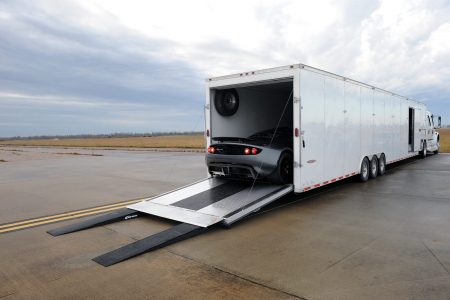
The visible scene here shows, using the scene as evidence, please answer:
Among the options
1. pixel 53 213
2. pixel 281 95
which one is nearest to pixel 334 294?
pixel 53 213

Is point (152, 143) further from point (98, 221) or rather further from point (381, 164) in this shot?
point (98, 221)

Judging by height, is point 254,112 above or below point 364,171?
above

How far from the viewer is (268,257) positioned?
458 centimetres

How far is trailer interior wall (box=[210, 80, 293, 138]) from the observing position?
8789 mm

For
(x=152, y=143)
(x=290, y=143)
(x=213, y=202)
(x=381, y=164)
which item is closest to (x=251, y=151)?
(x=213, y=202)

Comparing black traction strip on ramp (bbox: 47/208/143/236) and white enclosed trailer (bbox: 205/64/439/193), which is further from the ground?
white enclosed trailer (bbox: 205/64/439/193)

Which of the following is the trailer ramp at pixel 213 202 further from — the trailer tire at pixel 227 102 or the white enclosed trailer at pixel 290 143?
the trailer tire at pixel 227 102

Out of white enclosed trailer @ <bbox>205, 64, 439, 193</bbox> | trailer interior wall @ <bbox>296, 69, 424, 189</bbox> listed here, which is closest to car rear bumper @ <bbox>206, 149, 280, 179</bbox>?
white enclosed trailer @ <bbox>205, 64, 439, 193</bbox>

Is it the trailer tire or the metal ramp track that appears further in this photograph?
the trailer tire

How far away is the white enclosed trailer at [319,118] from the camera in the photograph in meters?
7.00

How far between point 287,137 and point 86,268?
553cm

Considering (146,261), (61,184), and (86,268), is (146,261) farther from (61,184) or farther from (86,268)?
(61,184)

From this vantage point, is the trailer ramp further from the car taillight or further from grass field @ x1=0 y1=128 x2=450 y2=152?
grass field @ x1=0 y1=128 x2=450 y2=152

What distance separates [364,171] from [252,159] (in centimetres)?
479
